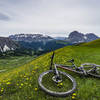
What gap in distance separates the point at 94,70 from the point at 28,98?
6940 mm

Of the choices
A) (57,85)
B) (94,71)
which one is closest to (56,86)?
(57,85)

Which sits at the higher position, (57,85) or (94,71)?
(94,71)

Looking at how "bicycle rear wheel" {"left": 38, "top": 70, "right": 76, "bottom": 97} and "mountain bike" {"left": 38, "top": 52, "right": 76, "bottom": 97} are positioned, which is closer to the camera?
"bicycle rear wheel" {"left": 38, "top": 70, "right": 76, "bottom": 97}

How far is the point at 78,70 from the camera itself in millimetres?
7723

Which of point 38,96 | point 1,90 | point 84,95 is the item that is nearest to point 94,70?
point 84,95

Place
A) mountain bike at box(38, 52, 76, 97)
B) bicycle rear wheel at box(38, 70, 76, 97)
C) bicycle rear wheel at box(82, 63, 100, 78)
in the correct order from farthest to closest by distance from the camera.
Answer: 1. bicycle rear wheel at box(82, 63, 100, 78)
2. mountain bike at box(38, 52, 76, 97)
3. bicycle rear wheel at box(38, 70, 76, 97)

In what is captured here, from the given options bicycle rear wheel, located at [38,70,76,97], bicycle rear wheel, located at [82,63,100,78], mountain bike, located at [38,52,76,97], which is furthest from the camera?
bicycle rear wheel, located at [82,63,100,78]

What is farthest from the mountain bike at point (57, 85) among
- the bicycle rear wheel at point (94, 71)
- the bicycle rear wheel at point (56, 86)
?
the bicycle rear wheel at point (94, 71)

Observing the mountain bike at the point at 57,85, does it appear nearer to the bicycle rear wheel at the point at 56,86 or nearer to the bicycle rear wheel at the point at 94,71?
the bicycle rear wheel at the point at 56,86

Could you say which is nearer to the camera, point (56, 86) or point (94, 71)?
point (56, 86)

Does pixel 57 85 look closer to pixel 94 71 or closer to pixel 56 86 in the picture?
pixel 56 86

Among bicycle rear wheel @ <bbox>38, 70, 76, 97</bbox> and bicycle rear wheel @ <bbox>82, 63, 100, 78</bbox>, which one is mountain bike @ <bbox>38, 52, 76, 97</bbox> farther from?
bicycle rear wheel @ <bbox>82, 63, 100, 78</bbox>

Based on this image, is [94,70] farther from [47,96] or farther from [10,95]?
[10,95]

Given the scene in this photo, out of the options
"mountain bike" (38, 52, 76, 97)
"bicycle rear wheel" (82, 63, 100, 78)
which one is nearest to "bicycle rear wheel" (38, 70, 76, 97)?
"mountain bike" (38, 52, 76, 97)
